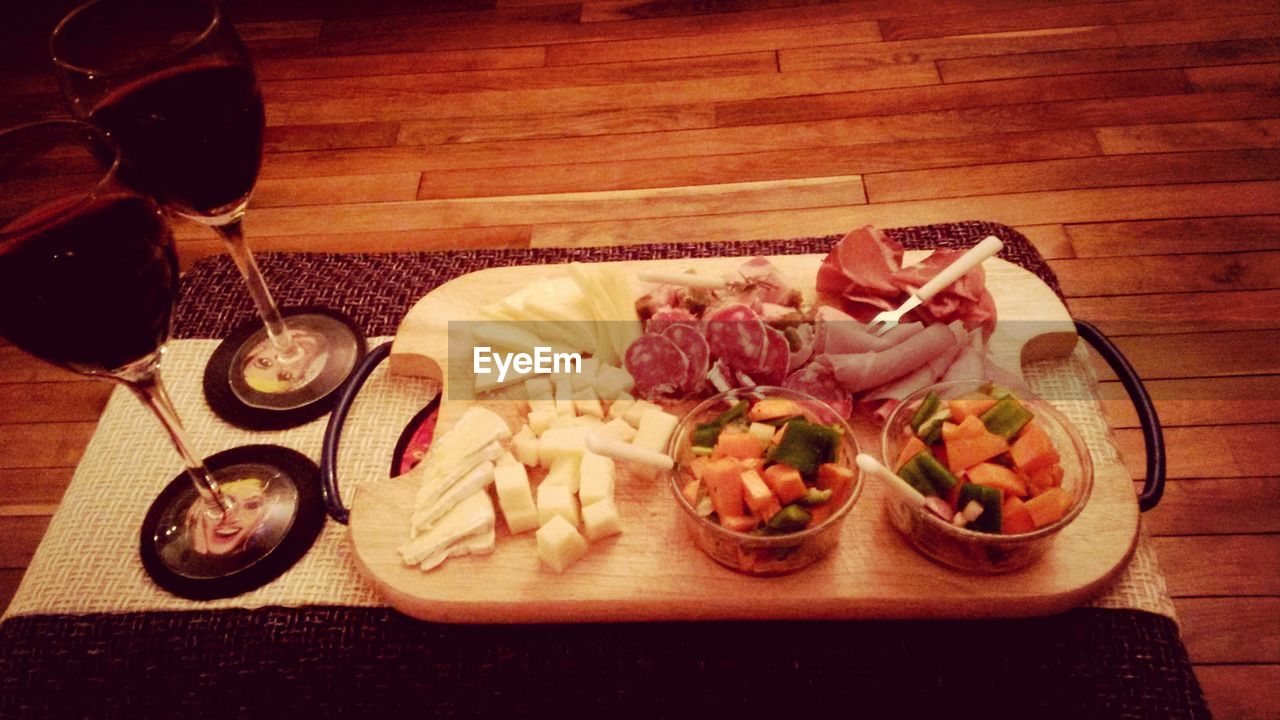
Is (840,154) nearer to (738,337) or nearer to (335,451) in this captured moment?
(738,337)

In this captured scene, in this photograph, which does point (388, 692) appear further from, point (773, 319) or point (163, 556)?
point (773, 319)

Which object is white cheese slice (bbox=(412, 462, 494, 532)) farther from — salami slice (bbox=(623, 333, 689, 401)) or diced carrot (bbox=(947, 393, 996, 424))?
diced carrot (bbox=(947, 393, 996, 424))

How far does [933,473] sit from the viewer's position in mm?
867

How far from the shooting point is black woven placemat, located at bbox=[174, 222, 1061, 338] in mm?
1354

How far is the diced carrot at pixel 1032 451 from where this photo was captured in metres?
0.87

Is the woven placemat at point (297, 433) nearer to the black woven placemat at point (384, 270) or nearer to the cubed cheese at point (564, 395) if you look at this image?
the black woven placemat at point (384, 270)

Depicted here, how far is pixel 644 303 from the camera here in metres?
1.16

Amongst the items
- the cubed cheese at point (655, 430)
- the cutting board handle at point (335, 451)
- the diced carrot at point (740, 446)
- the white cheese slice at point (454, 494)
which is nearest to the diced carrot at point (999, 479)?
the diced carrot at point (740, 446)

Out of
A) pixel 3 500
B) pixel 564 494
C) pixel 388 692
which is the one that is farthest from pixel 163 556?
pixel 3 500

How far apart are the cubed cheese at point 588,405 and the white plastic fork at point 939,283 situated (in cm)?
36

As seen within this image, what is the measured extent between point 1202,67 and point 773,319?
2024mm

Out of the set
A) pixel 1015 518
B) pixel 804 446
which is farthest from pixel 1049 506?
pixel 804 446

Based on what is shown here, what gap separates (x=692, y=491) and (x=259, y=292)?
0.61 m

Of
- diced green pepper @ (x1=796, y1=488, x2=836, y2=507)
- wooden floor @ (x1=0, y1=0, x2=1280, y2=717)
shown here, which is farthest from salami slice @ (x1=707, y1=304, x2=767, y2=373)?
wooden floor @ (x1=0, y1=0, x2=1280, y2=717)
